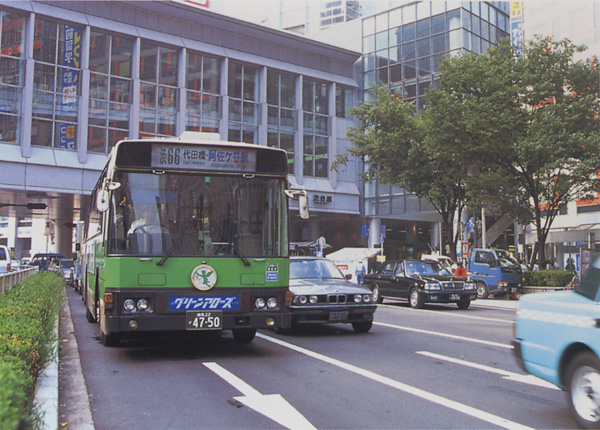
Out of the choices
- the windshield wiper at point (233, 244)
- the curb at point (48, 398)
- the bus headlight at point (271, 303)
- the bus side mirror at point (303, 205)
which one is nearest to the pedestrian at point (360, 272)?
the bus side mirror at point (303, 205)

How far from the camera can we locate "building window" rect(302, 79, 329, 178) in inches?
1879

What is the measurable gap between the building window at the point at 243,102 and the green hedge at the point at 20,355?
109 feet

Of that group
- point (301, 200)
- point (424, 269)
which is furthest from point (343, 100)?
point (301, 200)

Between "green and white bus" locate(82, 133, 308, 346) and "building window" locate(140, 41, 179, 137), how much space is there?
3089 cm

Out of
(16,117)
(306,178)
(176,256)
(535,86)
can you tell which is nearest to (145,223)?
(176,256)

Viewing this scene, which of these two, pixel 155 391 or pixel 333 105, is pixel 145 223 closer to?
pixel 155 391

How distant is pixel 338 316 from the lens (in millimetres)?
12273

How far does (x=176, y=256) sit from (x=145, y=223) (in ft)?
2.05

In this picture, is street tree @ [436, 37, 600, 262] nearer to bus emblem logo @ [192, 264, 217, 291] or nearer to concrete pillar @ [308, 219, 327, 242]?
bus emblem logo @ [192, 264, 217, 291]

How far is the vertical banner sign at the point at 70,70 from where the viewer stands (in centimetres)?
3629

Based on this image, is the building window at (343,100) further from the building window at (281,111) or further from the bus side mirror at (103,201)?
the bus side mirror at (103,201)

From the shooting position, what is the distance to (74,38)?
3675 centimetres

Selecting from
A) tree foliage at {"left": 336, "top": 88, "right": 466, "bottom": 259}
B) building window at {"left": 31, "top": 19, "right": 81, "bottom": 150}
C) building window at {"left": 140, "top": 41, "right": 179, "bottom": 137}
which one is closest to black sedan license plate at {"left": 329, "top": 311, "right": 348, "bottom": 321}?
tree foliage at {"left": 336, "top": 88, "right": 466, "bottom": 259}

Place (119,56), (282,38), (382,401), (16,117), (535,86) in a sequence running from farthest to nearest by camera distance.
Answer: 1. (282,38)
2. (119,56)
3. (16,117)
4. (535,86)
5. (382,401)
